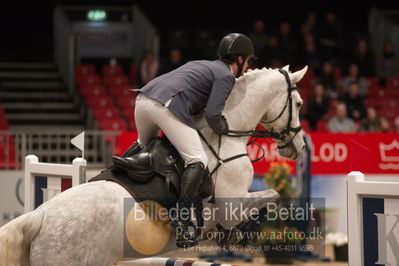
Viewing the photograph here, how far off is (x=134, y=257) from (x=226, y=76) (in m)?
1.13

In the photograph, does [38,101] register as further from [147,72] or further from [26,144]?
[26,144]

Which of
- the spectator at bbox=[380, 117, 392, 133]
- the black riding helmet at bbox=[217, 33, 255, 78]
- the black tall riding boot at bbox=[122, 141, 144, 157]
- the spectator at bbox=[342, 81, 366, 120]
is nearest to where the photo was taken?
the black tall riding boot at bbox=[122, 141, 144, 157]

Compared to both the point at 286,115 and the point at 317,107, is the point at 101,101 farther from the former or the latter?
the point at 286,115

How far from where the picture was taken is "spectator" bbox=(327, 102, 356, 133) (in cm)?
997

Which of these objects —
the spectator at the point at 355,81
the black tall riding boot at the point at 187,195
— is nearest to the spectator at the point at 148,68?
the spectator at the point at 355,81

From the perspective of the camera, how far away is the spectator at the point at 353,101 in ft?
35.7

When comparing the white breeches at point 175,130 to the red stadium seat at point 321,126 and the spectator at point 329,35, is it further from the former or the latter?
the spectator at point 329,35

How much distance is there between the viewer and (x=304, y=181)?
26.6 feet

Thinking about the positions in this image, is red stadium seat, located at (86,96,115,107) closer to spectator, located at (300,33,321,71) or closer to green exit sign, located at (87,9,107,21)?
green exit sign, located at (87,9,107,21)

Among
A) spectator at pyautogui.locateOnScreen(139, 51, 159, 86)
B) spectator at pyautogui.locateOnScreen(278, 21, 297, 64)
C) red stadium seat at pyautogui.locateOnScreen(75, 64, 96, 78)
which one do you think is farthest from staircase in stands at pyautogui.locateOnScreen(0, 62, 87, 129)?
spectator at pyautogui.locateOnScreen(278, 21, 297, 64)

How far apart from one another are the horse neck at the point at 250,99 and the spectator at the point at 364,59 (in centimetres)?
818

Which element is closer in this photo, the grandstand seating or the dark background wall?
the grandstand seating

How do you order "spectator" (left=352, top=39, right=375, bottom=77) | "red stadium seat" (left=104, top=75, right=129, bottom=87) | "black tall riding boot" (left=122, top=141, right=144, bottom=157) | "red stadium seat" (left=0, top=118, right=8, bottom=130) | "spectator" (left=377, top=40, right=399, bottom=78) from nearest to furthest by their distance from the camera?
"black tall riding boot" (left=122, top=141, right=144, bottom=157) → "red stadium seat" (left=0, top=118, right=8, bottom=130) → "red stadium seat" (left=104, top=75, right=129, bottom=87) → "spectator" (left=352, top=39, right=375, bottom=77) → "spectator" (left=377, top=40, right=399, bottom=78)

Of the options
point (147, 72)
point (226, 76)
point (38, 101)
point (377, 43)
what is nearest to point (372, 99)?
point (377, 43)
